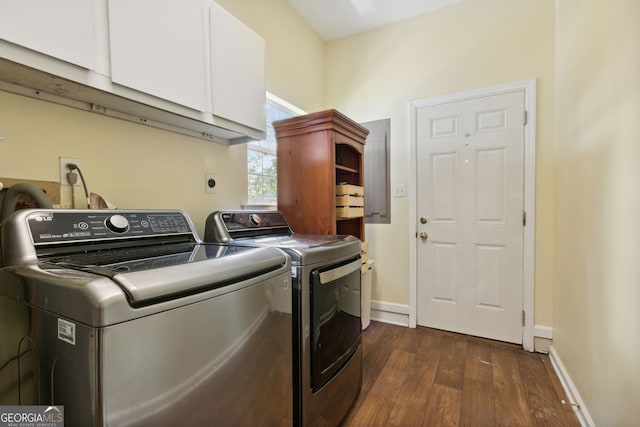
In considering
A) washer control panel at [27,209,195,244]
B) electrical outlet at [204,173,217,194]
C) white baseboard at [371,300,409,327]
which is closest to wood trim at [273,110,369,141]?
electrical outlet at [204,173,217,194]

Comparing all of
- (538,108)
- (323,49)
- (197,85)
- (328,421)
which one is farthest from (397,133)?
(328,421)

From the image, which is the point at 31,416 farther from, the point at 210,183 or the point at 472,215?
the point at 472,215

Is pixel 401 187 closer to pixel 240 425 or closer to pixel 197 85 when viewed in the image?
pixel 197 85

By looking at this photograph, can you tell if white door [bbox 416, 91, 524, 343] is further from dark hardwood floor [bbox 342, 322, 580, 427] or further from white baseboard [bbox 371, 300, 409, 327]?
dark hardwood floor [bbox 342, 322, 580, 427]

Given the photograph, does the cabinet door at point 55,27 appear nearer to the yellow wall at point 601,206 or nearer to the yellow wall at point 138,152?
the yellow wall at point 138,152

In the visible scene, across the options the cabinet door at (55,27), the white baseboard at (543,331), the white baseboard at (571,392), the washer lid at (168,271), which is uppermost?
the cabinet door at (55,27)

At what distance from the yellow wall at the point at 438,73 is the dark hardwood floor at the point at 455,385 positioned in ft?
1.58

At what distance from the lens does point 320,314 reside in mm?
1303

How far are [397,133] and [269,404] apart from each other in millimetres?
2534

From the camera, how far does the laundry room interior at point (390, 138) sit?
110 cm

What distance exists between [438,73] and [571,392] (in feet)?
8.42

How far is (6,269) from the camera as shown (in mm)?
→ 789

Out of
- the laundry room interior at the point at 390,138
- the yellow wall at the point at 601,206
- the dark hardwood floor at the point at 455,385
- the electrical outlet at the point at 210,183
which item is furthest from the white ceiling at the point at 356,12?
the dark hardwood floor at the point at 455,385

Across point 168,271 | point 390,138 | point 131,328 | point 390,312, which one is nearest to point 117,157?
point 168,271
